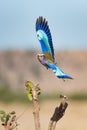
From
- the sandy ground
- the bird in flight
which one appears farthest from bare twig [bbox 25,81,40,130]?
the sandy ground

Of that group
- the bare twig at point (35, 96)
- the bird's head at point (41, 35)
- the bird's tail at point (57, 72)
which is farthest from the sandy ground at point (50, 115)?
the bird's tail at point (57, 72)

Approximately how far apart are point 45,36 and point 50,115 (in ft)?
45.0

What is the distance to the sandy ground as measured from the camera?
1191 cm

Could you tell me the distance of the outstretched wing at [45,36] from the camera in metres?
3.48

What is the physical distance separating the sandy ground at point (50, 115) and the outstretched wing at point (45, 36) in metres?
3.55

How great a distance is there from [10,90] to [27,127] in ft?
58.6

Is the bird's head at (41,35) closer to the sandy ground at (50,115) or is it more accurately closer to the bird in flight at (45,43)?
the bird in flight at (45,43)

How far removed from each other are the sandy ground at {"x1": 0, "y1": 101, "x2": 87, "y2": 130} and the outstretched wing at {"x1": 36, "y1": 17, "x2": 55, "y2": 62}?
11.7 ft

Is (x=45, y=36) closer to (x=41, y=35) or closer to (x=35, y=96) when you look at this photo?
(x=41, y=35)

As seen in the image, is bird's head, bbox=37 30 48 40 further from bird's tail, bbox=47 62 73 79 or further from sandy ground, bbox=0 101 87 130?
sandy ground, bbox=0 101 87 130

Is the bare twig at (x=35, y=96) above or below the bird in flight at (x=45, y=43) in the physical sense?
below

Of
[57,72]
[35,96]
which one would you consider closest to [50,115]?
[35,96]

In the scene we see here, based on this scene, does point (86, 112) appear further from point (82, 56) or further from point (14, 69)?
point (82, 56)

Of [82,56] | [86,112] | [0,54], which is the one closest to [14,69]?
[0,54]
